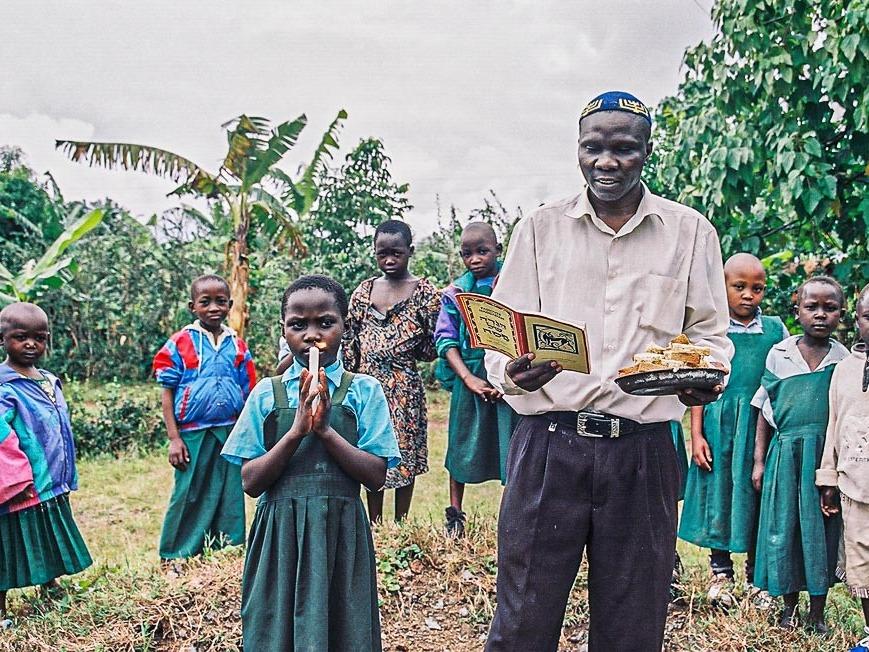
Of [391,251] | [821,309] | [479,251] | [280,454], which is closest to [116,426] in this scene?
[391,251]

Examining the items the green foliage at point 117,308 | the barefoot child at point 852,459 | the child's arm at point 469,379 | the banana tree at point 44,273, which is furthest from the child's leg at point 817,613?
the green foliage at point 117,308

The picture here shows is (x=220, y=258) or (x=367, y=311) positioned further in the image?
(x=220, y=258)

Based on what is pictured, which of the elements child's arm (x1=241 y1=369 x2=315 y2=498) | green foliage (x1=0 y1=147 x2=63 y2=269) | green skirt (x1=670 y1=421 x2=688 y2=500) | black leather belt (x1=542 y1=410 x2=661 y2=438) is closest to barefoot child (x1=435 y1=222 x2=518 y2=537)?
green skirt (x1=670 y1=421 x2=688 y2=500)

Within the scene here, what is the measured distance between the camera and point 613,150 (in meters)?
2.18

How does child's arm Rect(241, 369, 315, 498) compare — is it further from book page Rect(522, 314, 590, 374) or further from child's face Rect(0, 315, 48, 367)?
child's face Rect(0, 315, 48, 367)

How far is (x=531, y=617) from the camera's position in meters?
2.26

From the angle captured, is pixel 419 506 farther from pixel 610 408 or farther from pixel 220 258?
pixel 220 258

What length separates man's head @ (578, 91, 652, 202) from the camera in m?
2.16

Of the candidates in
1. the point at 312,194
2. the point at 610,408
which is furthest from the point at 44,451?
the point at 312,194

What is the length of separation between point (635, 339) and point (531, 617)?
2.76 feet

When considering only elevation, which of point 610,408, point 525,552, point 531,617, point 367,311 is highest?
point 367,311

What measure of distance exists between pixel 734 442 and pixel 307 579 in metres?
2.21

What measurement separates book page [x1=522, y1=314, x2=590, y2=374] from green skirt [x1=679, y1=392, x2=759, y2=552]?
6.54 ft

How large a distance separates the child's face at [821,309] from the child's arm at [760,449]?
45 cm
